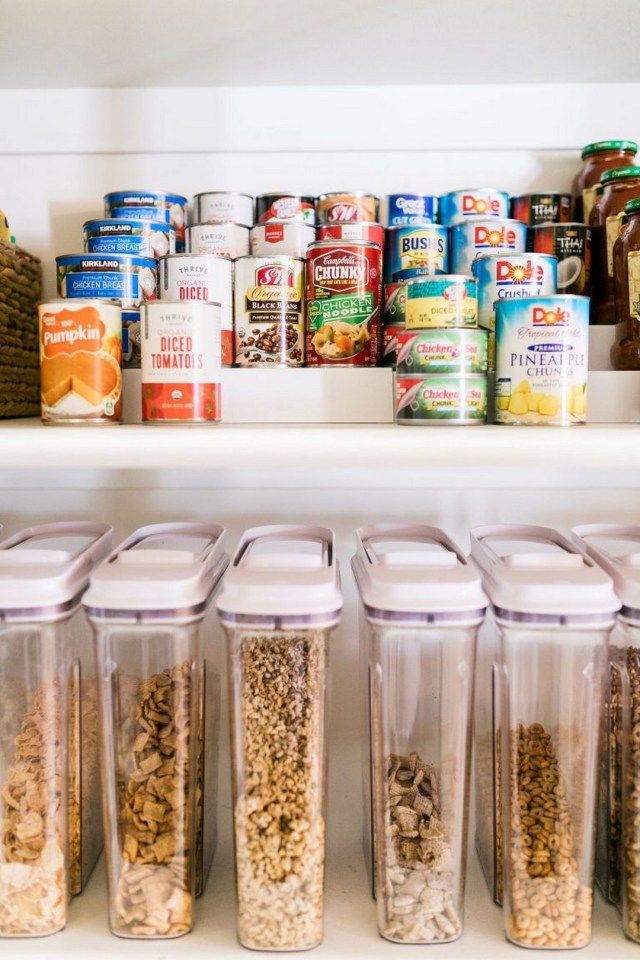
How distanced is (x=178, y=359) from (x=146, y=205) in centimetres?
29

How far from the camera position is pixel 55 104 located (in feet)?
3.74

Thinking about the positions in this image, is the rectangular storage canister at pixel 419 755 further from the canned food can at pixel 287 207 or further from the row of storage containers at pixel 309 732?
the canned food can at pixel 287 207

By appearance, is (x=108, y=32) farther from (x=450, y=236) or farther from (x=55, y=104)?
(x=450, y=236)

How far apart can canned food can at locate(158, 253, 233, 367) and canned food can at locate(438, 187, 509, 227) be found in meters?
0.30

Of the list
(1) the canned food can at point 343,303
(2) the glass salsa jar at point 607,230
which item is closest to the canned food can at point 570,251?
(2) the glass salsa jar at point 607,230

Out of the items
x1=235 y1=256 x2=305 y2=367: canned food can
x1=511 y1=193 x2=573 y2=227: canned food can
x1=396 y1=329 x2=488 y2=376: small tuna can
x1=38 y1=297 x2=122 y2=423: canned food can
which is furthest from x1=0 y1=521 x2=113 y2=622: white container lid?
x1=511 y1=193 x2=573 y2=227: canned food can

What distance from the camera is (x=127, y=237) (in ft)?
3.26

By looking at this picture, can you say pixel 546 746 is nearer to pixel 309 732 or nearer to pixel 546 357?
pixel 309 732

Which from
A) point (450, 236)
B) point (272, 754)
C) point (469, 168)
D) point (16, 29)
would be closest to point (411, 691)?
point (272, 754)

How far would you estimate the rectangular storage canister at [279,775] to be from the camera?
0.77m

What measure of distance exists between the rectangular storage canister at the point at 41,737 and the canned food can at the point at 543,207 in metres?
0.67

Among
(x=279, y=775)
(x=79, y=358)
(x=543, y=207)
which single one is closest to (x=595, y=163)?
(x=543, y=207)

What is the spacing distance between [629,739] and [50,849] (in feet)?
1.79

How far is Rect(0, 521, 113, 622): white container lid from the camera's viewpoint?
0.77 m
